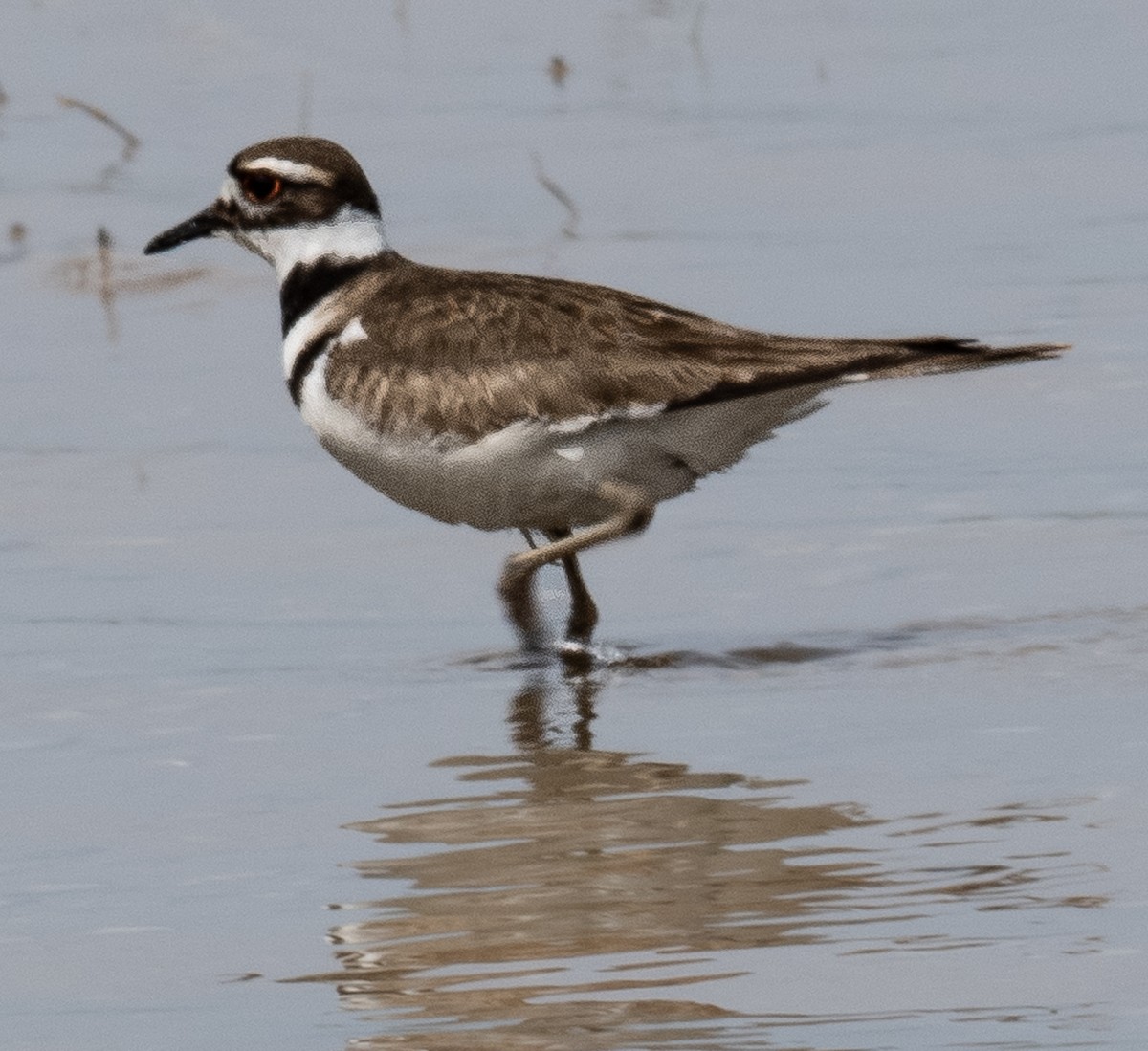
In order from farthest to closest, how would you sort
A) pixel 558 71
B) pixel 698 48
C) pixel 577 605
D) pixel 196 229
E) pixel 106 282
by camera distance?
pixel 698 48
pixel 558 71
pixel 106 282
pixel 196 229
pixel 577 605

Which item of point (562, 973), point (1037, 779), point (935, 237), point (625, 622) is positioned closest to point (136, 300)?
point (935, 237)

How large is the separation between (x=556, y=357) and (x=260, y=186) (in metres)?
1.27

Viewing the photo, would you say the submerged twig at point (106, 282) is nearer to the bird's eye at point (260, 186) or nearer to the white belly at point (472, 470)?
the bird's eye at point (260, 186)

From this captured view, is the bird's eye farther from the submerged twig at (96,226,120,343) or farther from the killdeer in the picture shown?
the submerged twig at (96,226,120,343)

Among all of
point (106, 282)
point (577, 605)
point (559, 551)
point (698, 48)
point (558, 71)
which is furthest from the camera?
point (698, 48)

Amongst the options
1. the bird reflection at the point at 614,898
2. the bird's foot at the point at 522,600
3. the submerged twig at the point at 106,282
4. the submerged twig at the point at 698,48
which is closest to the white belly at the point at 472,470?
the bird's foot at the point at 522,600

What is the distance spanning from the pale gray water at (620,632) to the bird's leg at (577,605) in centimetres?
14

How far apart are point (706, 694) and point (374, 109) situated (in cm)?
829

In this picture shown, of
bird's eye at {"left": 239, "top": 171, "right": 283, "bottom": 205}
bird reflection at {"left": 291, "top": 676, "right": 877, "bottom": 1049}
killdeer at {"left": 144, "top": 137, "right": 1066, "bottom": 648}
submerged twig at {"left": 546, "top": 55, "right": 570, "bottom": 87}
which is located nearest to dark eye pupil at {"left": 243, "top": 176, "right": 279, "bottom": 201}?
bird's eye at {"left": 239, "top": 171, "right": 283, "bottom": 205}

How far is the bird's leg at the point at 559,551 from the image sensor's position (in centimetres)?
709

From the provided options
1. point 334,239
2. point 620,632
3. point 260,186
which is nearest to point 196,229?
point 260,186

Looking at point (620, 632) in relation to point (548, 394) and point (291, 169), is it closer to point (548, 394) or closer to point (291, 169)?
point (548, 394)

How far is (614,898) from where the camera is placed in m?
5.09

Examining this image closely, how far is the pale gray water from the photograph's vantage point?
4.69 meters
